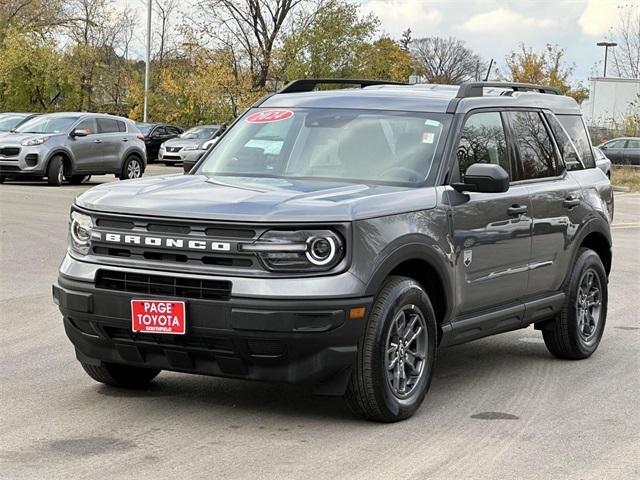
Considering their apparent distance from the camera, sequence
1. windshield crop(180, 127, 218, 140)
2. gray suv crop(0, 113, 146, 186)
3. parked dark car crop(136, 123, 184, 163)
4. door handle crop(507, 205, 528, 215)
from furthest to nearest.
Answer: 1. parked dark car crop(136, 123, 184, 163)
2. windshield crop(180, 127, 218, 140)
3. gray suv crop(0, 113, 146, 186)
4. door handle crop(507, 205, 528, 215)

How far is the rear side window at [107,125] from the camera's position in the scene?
1065 inches

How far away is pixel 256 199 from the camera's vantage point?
6176 mm

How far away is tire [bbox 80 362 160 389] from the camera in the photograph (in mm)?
6914

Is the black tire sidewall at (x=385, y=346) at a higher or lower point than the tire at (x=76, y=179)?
higher

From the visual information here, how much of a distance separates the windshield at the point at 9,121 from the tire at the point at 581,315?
68.2ft

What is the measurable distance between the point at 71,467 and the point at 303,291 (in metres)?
1.35

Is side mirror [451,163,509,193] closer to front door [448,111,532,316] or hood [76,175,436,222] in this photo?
front door [448,111,532,316]

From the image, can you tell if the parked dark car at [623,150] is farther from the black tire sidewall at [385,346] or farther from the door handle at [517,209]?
the black tire sidewall at [385,346]

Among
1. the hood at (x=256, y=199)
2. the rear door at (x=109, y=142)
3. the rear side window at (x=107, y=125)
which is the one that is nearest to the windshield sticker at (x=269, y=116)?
the hood at (x=256, y=199)

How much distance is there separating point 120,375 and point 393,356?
5.38 feet

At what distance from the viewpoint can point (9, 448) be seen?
223 inches

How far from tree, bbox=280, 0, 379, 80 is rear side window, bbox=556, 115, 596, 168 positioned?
131 feet

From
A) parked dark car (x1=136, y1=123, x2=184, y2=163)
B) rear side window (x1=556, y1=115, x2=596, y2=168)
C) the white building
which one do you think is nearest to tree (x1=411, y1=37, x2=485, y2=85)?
the white building

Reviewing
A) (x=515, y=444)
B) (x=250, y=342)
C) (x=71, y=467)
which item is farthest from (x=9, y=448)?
(x=515, y=444)
